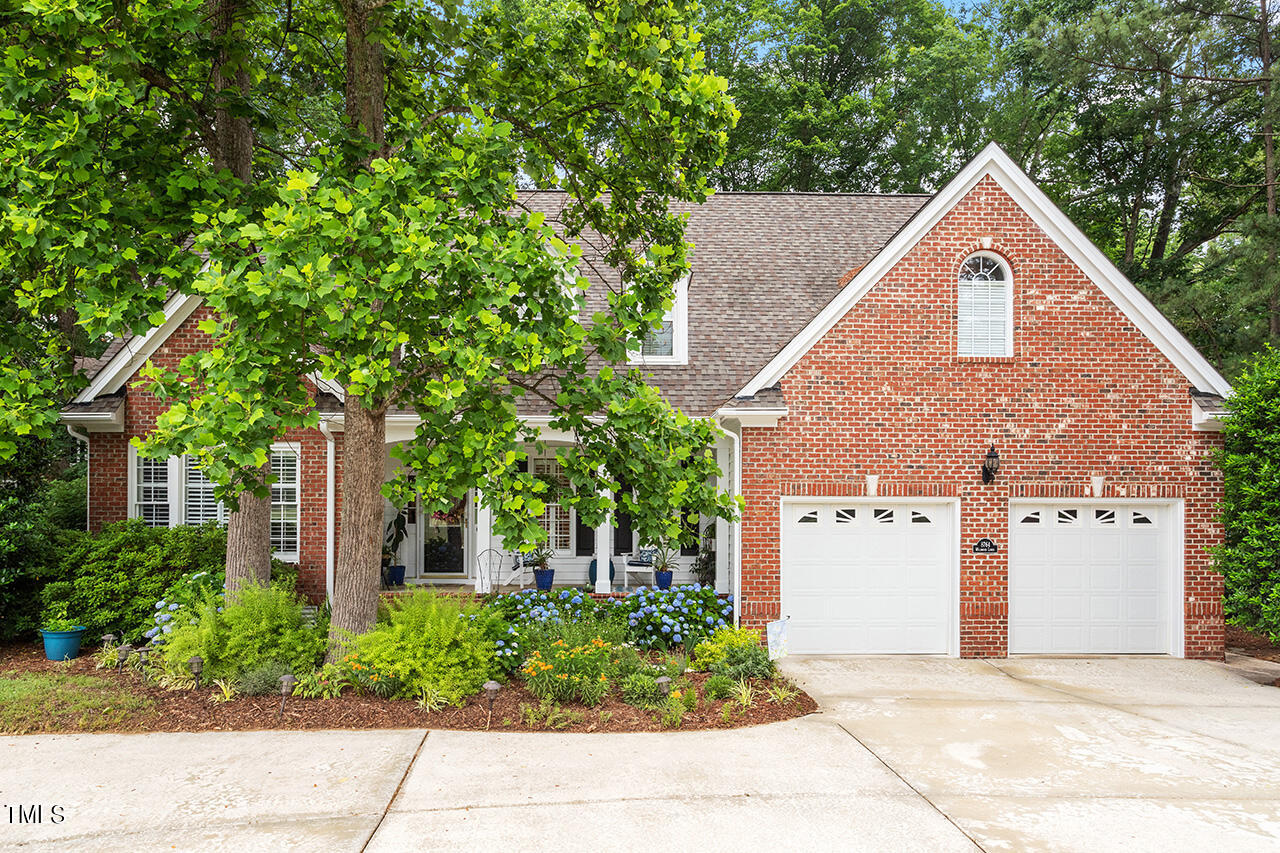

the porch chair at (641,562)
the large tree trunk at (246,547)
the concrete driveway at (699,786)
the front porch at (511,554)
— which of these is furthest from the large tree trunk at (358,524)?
the porch chair at (641,562)

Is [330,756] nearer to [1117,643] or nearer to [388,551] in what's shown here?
[388,551]

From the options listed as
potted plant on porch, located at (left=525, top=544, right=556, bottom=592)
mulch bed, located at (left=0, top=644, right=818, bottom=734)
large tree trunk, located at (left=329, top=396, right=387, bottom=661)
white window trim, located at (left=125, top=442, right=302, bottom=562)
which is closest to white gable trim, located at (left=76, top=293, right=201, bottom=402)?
white window trim, located at (left=125, top=442, right=302, bottom=562)

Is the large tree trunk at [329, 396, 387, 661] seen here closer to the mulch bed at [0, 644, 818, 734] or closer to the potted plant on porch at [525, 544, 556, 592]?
the mulch bed at [0, 644, 818, 734]

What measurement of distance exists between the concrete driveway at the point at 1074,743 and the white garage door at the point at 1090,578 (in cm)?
36

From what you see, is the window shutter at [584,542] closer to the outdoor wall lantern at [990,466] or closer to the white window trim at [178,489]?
the white window trim at [178,489]

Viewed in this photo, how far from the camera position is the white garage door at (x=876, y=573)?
10.9 metres

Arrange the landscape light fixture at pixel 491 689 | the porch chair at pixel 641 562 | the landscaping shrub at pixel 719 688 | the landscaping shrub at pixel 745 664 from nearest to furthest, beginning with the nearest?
the landscape light fixture at pixel 491 689, the landscaping shrub at pixel 719 688, the landscaping shrub at pixel 745 664, the porch chair at pixel 641 562

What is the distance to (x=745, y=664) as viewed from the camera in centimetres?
858

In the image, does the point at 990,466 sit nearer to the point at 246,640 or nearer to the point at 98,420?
the point at 246,640

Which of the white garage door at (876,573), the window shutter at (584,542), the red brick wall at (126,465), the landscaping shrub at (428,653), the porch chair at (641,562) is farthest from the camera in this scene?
the window shutter at (584,542)

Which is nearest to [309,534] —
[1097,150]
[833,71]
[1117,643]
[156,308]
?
[156,308]

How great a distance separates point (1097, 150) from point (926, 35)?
9119 millimetres

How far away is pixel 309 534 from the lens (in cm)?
1209

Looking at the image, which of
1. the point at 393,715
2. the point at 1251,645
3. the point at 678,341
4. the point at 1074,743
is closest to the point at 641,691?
the point at 393,715
